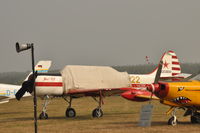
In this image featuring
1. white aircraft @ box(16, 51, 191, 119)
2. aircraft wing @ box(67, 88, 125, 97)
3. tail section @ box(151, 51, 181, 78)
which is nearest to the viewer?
white aircraft @ box(16, 51, 191, 119)

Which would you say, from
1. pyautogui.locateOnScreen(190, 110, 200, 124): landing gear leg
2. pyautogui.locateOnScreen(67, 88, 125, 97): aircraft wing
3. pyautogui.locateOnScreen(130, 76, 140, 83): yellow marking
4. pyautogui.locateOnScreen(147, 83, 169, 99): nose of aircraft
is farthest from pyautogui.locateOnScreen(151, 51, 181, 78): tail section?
pyautogui.locateOnScreen(147, 83, 169, 99): nose of aircraft

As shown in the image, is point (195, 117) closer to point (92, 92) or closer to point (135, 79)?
point (92, 92)

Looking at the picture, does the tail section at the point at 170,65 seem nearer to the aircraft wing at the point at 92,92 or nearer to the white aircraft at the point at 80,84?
the white aircraft at the point at 80,84

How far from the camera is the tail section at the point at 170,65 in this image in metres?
29.0

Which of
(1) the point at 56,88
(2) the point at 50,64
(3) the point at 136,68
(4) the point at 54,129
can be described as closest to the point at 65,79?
(1) the point at 56,88

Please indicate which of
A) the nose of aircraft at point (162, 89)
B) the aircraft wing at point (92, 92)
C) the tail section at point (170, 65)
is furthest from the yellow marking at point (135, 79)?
the nose of aircraft at point (162, 89)

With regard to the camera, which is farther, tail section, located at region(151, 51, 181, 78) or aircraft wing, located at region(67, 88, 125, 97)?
tail section, located at region(151, 51, 181, 78)

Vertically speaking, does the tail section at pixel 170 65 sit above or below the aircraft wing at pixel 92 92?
above

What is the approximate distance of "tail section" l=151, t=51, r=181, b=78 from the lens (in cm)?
2897

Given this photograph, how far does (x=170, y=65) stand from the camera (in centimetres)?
Answer: 2944

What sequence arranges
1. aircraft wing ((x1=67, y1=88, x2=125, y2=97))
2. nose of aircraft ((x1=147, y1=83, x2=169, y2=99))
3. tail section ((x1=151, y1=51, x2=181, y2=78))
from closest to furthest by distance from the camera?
nose of aircraft ((x1=147, y1=83, x2=169, y2=99))
aircraft wing ((x1=67, y1=88, x2=125, y2=97))
tail section ((x1=151, y1=51, x2=181, y2=78))

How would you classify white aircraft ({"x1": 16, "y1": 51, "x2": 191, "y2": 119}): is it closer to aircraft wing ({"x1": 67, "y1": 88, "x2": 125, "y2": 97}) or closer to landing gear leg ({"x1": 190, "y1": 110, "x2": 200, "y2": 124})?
aircraft wing ({"x1": 67, "y1": 88, "x2": 125, "y2": 97})

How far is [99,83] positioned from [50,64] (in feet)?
77.1

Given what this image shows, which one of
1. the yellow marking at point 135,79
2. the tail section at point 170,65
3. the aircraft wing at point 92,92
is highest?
the tail section at point 170,65
